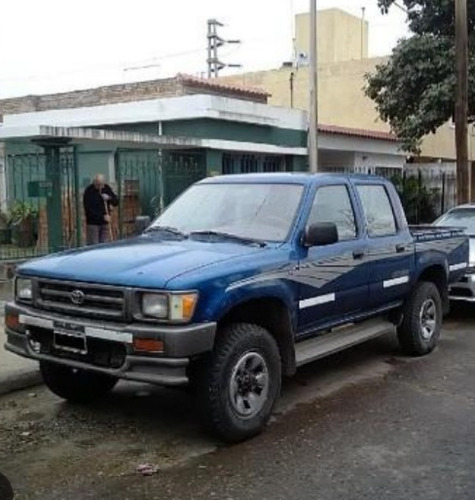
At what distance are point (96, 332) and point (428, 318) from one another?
4.08 metres

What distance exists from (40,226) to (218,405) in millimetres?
8042

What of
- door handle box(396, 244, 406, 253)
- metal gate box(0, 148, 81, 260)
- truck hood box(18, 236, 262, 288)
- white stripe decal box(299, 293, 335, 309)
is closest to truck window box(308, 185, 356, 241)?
white stripe decal box(299, 293, 335, 309)

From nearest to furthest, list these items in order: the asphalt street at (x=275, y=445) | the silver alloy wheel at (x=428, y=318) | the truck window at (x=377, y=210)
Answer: the asphalt street at (x=275, y=445), the truck window at (x=377, y=210), the silver alloy wheel at (x=428, y=318)

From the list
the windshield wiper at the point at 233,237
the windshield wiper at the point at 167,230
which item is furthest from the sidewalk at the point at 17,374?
the windshield wiper at the point at 233,237

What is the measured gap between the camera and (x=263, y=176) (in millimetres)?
6449

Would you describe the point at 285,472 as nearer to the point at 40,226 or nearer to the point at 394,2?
the point at 40,226

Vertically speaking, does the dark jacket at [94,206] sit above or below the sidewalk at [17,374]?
above

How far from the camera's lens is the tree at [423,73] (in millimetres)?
16484

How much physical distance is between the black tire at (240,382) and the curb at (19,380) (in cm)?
229

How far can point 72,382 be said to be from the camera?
583 cm

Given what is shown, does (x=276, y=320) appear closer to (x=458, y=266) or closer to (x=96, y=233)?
(x=458, y=266)

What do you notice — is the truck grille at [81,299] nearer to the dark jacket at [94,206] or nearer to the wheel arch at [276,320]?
the wheel arch at [276,320]

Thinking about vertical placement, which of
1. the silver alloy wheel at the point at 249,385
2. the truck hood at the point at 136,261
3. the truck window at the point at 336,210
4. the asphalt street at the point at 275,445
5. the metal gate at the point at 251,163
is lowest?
the asphalt street at the point at 275,445

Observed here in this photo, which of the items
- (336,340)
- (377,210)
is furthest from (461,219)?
(336,340)
